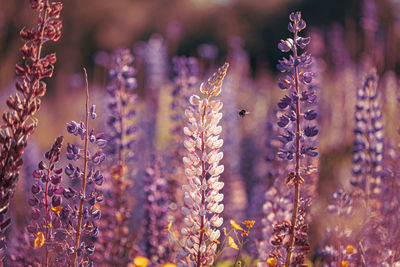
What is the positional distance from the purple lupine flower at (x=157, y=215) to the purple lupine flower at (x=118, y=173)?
123 mm

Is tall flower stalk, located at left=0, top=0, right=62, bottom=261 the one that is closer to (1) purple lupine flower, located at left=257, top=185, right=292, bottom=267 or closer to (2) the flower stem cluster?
(2) the flower stem cluster

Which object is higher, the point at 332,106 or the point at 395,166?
the point at 332,106

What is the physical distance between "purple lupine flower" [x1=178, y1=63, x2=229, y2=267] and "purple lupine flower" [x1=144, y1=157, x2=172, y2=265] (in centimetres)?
88

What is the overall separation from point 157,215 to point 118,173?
1.17 feet

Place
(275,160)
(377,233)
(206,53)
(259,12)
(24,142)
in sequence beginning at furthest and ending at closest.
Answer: (259,12) < (206,53) < (275,160) < (377,233) < (24,142)

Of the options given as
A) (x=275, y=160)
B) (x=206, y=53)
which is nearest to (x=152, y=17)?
(x=206, y=53)

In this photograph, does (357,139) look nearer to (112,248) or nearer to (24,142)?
(112,248)

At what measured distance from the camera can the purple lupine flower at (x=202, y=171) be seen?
1863mm

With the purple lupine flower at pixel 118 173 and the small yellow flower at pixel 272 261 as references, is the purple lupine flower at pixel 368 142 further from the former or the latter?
the purple lupine flower at pixel 118 173

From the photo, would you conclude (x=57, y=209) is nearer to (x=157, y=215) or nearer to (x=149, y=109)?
(x=157, y=215)

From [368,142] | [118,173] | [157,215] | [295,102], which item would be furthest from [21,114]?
[368,142]

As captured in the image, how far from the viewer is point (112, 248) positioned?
9.32 feet

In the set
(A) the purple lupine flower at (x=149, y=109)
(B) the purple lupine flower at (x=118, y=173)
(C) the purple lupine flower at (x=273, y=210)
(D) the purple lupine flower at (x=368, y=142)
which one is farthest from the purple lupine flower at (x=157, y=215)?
(A) the purple lupine flower at (x=149, y=109)

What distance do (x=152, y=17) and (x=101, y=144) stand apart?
70.5 ft
